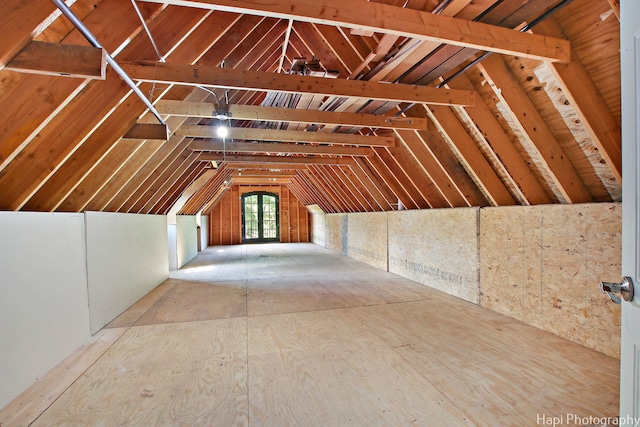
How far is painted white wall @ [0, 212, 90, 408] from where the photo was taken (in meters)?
1.98

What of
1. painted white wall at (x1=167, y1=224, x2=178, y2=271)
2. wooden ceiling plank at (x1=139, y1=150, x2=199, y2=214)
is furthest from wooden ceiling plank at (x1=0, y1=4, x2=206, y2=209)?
painted white wall at (x1=167, y1=224, x2=178, y2=271)

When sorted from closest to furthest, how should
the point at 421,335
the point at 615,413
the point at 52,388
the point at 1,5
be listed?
1. the point at 1,5
2. the point at 615,413
3. the point at 52,388
4. the point at 421,335

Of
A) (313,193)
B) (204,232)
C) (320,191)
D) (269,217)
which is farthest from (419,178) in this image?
(269,217)

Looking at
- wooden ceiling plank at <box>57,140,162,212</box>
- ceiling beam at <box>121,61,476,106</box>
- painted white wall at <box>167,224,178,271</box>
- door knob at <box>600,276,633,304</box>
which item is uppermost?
ceiling beam at <box>121,61,476,106</box>

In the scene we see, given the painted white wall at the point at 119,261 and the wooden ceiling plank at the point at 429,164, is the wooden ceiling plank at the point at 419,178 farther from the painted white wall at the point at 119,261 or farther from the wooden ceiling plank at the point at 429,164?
the painted white wall at the point at 119,261

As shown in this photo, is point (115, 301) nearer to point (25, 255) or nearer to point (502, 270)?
point (25, 255)

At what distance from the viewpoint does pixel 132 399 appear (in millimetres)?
1958

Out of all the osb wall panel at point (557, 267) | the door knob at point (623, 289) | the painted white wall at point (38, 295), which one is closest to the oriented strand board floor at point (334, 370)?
the osb wall panel at point (557, 267)

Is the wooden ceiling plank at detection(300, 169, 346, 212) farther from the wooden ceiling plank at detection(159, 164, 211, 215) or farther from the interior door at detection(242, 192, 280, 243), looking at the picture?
the interior door at detection(242, 192, 280, 243)

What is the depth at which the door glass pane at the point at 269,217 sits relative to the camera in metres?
13.4

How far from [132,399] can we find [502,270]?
375 centimetres

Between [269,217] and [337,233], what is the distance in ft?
15.7

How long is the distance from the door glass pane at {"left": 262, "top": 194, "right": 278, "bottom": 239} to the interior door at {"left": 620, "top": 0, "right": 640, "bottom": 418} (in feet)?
42.2

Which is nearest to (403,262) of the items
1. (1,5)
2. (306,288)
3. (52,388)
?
(306,288)
